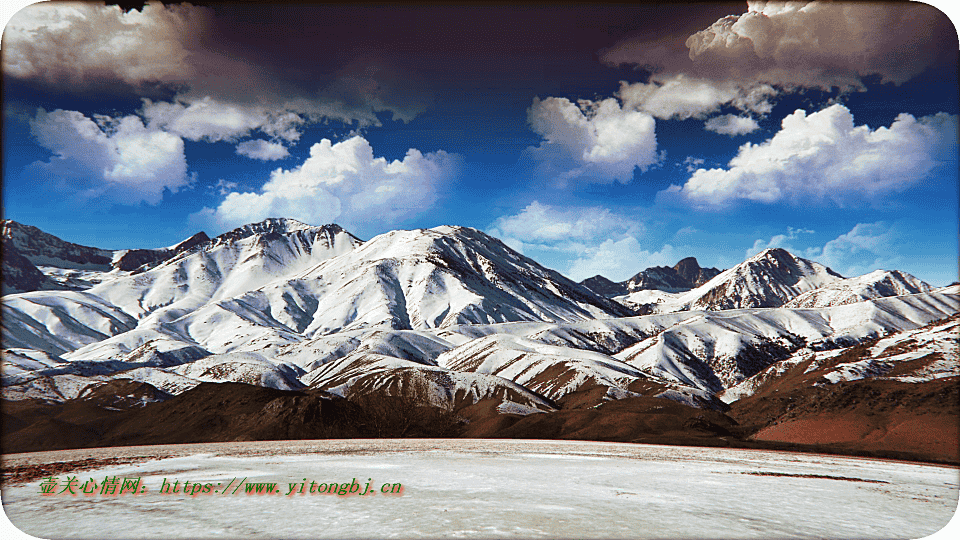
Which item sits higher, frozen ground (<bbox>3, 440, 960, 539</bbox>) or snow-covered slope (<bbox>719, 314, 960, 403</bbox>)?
snow-covered slope (<bbox>719, 314, 960, 403</bbox>)

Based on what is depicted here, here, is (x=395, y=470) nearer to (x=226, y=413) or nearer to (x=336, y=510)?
(x=336, y=510)

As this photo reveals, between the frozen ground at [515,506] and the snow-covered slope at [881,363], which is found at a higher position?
the snow-covered slope at [881,363]

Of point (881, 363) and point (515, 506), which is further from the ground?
point (881, 363)

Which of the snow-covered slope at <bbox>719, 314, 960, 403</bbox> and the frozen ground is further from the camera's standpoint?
the snow-covered slope at <bbox>719, 314, 960, 403</bbox>

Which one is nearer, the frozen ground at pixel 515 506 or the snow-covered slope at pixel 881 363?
the frozen ground at pixel 515 506

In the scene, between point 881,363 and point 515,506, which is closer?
point 515,506

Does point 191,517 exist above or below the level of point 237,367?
below

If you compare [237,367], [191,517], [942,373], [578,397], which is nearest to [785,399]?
[942,373]

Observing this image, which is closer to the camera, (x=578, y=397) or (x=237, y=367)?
(x=578, y=397)
